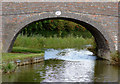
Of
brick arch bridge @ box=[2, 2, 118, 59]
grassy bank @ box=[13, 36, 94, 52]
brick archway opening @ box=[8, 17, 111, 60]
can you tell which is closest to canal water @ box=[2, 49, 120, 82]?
brick archway opening @ box=[8, 17, 111, 60]

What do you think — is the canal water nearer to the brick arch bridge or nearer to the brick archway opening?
the brick archway opening

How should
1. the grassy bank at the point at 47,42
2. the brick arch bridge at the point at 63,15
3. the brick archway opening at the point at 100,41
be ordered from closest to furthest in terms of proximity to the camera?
the brick arch bridge at the point at 63,15, the brick archway opening at the point at 100,41, the grassy bank at the point at 47,42

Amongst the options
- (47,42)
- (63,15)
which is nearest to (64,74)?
(63,15)

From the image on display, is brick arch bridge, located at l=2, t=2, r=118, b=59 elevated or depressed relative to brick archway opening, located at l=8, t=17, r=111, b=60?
elevated

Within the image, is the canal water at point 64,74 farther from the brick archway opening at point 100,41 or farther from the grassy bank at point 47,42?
the grassy bank at point 47,42

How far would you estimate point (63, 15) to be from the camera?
12961mm

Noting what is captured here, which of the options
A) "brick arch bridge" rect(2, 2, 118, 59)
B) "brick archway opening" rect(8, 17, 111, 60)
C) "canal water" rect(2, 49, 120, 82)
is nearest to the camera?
"canal water" rect(2, 49, 120, 82)

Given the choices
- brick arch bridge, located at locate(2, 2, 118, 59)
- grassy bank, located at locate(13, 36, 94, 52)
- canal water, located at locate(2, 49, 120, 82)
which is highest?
brick arch bridge, located at locate(2, 2, 118, 59)

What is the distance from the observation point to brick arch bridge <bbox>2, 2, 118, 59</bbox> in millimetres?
12953

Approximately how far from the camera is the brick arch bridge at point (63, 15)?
42.5 feet

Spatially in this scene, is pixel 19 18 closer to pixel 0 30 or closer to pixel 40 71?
pixel 0 30

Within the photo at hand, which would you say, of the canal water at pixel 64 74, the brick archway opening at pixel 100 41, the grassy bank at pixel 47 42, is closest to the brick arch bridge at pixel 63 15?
the brick archway opening at pixel 100 41

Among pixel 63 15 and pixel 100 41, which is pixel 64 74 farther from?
pixel 100 41

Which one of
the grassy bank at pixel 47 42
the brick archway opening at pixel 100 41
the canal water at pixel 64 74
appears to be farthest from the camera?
the grassy bank at pixel 47 42
